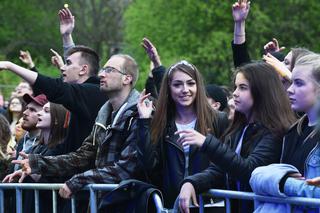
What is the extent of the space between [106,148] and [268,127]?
1.78 metres

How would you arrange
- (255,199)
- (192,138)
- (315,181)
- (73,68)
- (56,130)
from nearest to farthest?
(315,181), (255,199), (192,138), (56,130), (73,68)

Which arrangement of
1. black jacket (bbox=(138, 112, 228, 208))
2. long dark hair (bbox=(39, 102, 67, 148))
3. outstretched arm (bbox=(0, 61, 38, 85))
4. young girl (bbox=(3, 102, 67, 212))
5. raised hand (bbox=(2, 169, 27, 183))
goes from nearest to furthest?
black jacket (bbox=(138, 112, 228, 208)), outstretched arm (bbox=(0, 61, 38, 85)), raised hand (bbox=(2, 169, 27, 183)), young girl (bbox=(3, 102, 67, 212)), long dark hair (bbox=(39, 102, 67, 148))

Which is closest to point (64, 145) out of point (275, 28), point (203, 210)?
point (203, 210)

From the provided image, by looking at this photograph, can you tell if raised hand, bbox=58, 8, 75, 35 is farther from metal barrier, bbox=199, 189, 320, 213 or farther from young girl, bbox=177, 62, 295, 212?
metal barrier, bbox=199, 189, 320, 213

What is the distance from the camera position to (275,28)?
1571 inches

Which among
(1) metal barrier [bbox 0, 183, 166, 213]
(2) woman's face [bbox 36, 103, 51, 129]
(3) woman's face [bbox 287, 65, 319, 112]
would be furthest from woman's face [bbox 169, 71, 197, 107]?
(2) woman's face [bbox 36, 103, 51, 129]

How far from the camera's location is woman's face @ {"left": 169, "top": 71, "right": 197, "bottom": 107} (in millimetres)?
7156

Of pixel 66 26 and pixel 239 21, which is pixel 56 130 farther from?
pixel 239 21

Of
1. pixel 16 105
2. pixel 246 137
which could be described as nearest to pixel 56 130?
pixel 246 137

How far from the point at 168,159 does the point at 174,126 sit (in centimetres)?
28

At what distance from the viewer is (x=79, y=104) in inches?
323

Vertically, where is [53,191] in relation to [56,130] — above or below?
below

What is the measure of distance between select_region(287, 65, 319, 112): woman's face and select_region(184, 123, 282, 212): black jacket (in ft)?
1.45

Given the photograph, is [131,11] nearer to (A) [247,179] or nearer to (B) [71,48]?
(B) [71,48]
